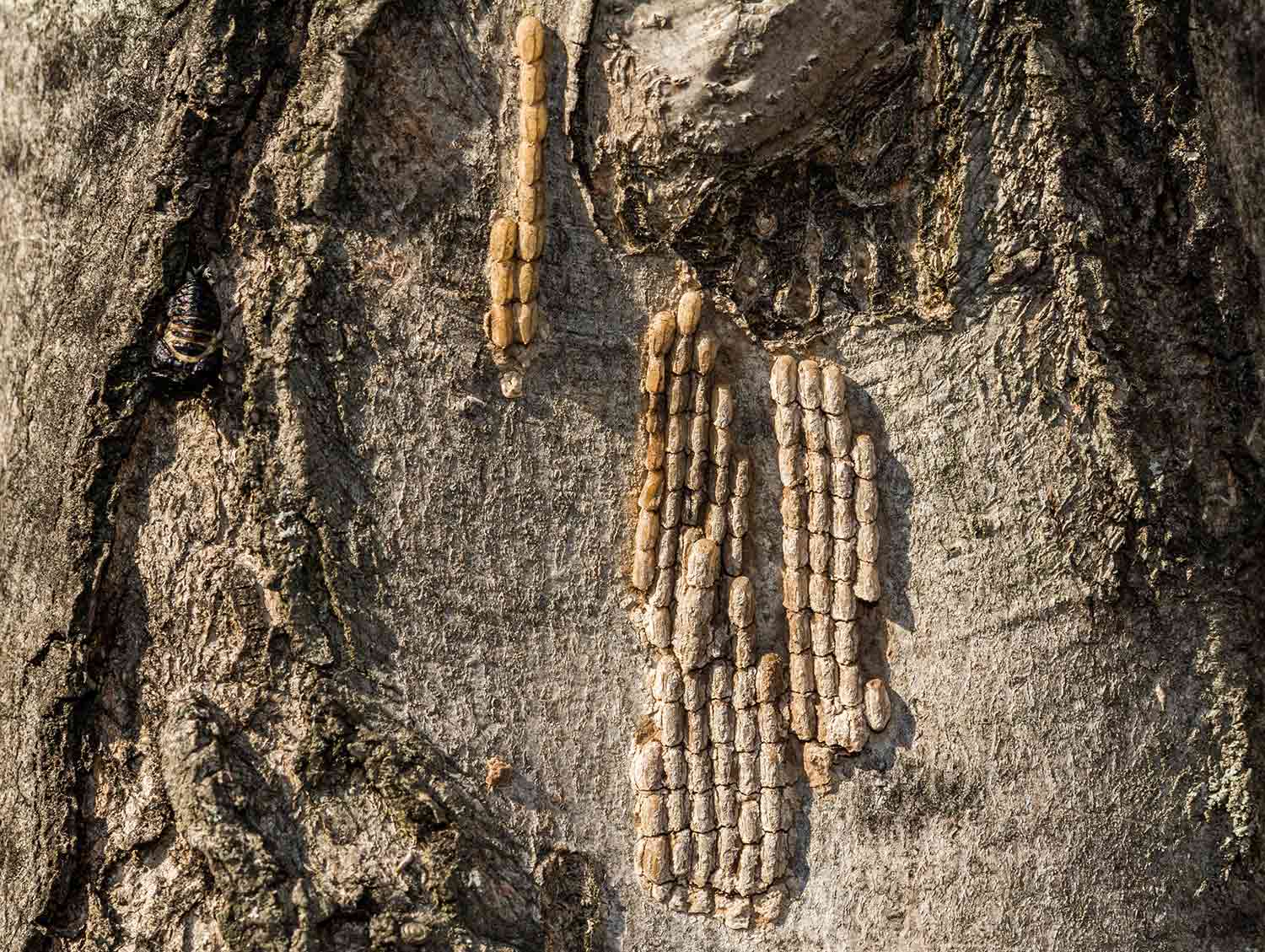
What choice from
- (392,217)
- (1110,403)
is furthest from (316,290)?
(1110,403)

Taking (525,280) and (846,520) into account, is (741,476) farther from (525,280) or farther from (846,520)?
(525,280)

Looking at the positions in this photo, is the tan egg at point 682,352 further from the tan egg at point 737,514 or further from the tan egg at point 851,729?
the tan egg at point 851,729

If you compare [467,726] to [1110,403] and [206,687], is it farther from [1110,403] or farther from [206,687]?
[1110,403]

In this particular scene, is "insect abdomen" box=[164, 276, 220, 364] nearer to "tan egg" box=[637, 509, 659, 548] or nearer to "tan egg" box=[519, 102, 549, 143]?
"tan egg" box=[519, 102, 549, 143]

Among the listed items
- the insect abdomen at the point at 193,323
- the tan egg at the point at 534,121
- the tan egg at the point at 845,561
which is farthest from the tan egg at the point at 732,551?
the insect abdomen at the point at 193,323

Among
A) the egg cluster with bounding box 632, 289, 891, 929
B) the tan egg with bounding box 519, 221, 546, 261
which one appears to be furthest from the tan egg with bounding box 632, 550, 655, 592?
the tan egg with bounding box 519, 221, 546, 261

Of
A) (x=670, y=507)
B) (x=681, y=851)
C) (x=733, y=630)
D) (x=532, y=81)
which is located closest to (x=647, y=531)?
(x=670, y=507)
